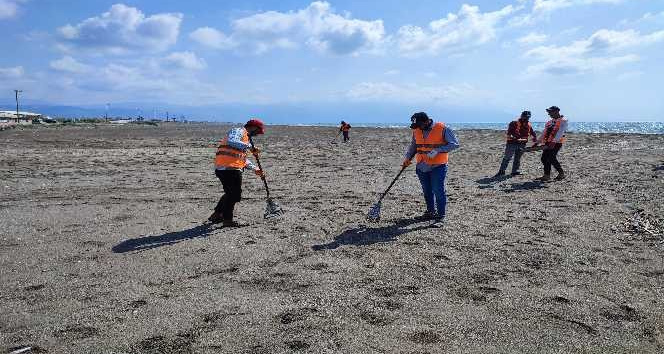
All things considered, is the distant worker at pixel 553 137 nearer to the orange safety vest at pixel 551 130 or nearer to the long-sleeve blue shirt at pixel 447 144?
the orange safety vest at pixel 551 130

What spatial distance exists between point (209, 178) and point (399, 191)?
227 inches

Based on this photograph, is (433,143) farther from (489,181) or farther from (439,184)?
(489,181)

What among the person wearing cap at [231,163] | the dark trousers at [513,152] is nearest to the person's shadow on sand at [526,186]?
the dark trousers at [513,152]

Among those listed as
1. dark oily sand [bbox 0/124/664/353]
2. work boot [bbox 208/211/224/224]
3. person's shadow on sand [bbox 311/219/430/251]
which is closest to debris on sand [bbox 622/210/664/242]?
dark oily sand [bbox 0/124/664/353]

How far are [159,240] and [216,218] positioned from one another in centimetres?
117

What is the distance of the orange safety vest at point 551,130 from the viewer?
1333 cm

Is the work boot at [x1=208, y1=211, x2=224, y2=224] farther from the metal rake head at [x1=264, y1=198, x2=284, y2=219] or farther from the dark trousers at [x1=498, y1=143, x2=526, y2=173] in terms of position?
the dark trousers at [x1=498, y1=143, x2=526, y2=173]

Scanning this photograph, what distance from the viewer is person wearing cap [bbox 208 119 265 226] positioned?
8273 millimetres

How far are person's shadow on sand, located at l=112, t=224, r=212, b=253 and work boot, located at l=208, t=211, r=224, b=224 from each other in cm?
13

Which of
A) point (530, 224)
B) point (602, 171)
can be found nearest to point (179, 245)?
point (530, 224)

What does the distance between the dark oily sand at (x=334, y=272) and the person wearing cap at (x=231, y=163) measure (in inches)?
12.9

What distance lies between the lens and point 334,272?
6.06 m

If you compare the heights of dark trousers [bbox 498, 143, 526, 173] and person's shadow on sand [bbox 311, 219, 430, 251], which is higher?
dark trousers [bbox 498, 143, 526, 173]

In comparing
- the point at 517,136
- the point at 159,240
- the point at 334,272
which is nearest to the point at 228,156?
the point at 159,240
